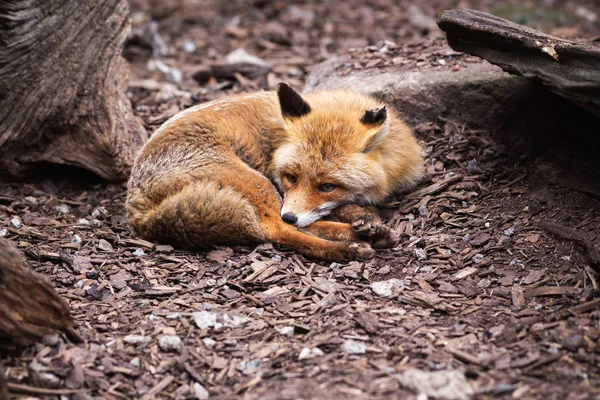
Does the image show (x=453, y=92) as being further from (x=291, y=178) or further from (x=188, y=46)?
(x=188, y=46)

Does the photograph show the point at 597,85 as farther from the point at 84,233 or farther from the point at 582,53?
the point at 84,233

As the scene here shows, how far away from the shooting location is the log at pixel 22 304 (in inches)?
137

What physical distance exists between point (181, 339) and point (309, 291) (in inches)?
39.9

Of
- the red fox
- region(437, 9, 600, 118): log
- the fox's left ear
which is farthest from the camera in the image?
the fox's left ear

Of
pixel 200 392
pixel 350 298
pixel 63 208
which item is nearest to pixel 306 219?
pixel 350 298

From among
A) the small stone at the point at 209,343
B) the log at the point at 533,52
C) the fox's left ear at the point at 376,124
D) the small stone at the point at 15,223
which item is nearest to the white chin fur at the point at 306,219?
the fox's left ear at the point at 376,124

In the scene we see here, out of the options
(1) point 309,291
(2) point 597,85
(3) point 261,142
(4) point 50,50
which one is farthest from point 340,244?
(4) point 50,50

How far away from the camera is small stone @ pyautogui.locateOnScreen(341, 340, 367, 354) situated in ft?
11.8

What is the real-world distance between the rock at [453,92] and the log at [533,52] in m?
0.84

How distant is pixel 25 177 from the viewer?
609 centimetres

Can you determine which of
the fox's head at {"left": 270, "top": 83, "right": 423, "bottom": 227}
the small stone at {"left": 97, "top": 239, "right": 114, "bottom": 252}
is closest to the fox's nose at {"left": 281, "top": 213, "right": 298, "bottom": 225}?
the fox's head at {"left": 270, "top": 83, "right": 423, "bottom": 227}

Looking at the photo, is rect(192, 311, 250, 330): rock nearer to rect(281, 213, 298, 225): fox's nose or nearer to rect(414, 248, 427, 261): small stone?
rect(281, 213, 298, 225): fox's nose

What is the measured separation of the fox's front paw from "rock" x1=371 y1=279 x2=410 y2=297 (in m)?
0.38

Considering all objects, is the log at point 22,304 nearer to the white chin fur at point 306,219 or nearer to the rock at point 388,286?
the white chin fur at point 306,219
